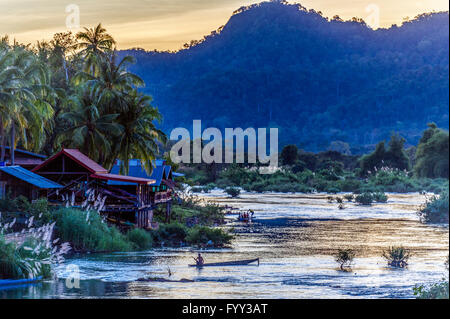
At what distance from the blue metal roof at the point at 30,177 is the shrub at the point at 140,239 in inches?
142

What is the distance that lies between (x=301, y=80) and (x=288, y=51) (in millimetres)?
8628

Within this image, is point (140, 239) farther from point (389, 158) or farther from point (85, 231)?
point (389, 158)

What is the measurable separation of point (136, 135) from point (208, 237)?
8.88 metres

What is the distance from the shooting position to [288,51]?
133 meters

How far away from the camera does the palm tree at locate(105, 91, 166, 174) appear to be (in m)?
38.6

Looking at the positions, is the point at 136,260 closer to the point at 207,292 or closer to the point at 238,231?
the point at 207,292

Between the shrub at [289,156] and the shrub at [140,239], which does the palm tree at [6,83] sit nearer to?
the shrub at [140,239]

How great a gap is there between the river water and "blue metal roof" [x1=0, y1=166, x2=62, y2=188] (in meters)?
4.79

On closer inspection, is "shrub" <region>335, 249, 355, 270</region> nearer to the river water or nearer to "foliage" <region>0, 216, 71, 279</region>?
the river water

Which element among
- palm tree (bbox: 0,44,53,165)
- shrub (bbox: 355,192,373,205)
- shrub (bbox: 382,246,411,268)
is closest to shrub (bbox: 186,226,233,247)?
shrub (bbox: 382,246,411,268)

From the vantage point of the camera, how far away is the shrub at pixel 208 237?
107 feet

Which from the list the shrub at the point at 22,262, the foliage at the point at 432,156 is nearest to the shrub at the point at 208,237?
the shrub at the point at 22,262
